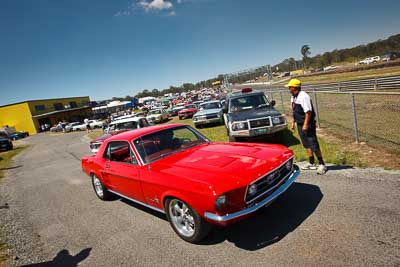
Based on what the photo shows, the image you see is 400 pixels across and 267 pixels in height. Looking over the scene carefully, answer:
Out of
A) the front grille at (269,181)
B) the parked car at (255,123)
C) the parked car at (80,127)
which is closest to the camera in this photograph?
the front grille at (269,181)

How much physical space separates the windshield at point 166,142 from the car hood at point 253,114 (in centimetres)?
294

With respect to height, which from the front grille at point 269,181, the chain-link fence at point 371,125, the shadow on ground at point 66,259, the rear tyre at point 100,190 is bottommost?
the chain-link fence at point 371,125

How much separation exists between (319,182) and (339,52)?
11181 centimetres

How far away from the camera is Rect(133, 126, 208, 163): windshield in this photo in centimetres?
395

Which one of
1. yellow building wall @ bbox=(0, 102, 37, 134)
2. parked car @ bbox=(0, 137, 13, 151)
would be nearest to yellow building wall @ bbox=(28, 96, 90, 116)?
yellow building wall @ bbox=(0, 102, 37, 134)

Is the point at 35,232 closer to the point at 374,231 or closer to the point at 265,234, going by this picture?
the point at 265,234

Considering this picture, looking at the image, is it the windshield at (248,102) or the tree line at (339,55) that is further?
the tree line at (339,55)

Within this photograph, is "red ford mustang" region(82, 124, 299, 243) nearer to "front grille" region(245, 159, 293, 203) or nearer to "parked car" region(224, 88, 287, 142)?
"front grille" region(245, 159, 293, 203)

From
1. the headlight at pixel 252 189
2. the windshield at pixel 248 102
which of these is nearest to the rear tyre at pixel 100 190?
the headlight at pixel 252 189

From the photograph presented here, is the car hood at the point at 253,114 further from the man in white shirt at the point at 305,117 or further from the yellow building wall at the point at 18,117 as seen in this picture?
the yellow building wall at the point at 18,117

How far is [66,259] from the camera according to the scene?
11.3 ft

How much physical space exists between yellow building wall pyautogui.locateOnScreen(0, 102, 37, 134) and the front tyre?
196 feet

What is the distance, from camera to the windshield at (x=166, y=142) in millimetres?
3952

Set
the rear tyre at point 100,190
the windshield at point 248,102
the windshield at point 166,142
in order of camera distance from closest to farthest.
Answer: the windshield at point 166,142 < the rear tyre at point 100,190 < the windshield at point 248,102
